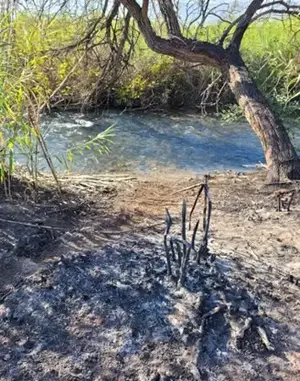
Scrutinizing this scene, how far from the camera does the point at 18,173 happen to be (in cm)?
428

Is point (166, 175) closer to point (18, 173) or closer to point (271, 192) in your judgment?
point (271, 192)

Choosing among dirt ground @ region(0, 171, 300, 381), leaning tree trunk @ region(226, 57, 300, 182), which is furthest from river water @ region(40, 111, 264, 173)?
dirt ground @ region(0, 171, 300, 381)

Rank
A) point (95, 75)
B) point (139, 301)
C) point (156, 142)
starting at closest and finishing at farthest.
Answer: point (139, 301) → point (156, 142) → point (95, 75)

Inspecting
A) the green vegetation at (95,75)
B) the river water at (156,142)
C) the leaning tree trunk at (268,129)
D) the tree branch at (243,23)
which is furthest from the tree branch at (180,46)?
the river water at (156,142)

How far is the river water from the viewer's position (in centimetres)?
643

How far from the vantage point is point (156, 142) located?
7328 millimetres

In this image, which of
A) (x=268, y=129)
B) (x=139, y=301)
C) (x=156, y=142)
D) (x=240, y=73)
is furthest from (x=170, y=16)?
(x=139, y=301)

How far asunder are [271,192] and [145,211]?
1154mm

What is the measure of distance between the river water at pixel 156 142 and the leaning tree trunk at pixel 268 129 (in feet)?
4.43

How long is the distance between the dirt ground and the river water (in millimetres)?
2718

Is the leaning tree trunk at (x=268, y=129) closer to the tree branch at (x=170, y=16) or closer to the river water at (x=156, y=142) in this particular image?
the tree branch at (x=170, y=16)

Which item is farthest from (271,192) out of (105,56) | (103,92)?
(103,92)

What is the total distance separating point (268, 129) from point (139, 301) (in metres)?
2.84

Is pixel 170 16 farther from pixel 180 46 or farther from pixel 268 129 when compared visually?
pixel 268 129
